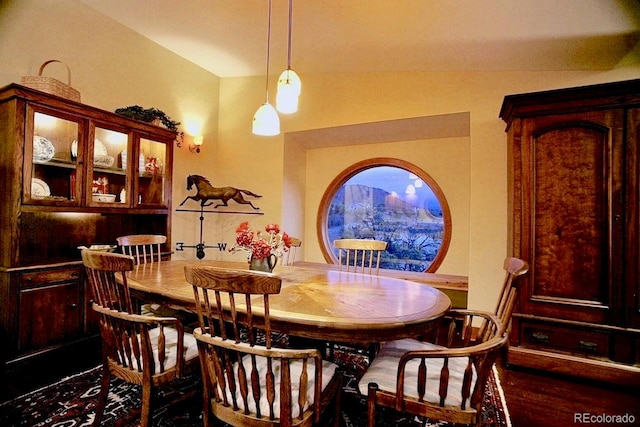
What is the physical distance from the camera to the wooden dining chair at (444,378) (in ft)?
3.93

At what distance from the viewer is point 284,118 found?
4.12m

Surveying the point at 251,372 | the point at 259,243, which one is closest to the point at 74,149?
the point at 259,243

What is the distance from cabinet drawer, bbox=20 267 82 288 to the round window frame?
2865mm

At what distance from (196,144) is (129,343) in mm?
3081

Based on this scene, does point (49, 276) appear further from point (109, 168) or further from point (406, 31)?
point (406, 31)

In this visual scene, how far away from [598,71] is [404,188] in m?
2.15

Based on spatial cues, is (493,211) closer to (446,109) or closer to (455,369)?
(446,109)

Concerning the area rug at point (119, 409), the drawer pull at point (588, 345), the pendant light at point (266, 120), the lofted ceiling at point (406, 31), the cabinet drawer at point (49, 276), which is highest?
the lofted ceiling at point (406, 31)

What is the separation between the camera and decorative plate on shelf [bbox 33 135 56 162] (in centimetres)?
230

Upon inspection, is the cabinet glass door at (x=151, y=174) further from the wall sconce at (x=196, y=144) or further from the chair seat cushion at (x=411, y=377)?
the chair seat cushion at (x=411, y=377)

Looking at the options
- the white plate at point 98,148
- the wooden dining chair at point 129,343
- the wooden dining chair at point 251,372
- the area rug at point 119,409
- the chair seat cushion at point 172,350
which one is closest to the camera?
the wooden dining chair at point 251,372

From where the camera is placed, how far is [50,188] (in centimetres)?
246

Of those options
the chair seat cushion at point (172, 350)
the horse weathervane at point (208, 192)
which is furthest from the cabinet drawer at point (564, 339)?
the horse weathervane at point (208, 192)

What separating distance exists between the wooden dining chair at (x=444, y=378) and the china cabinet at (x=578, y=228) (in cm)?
108
